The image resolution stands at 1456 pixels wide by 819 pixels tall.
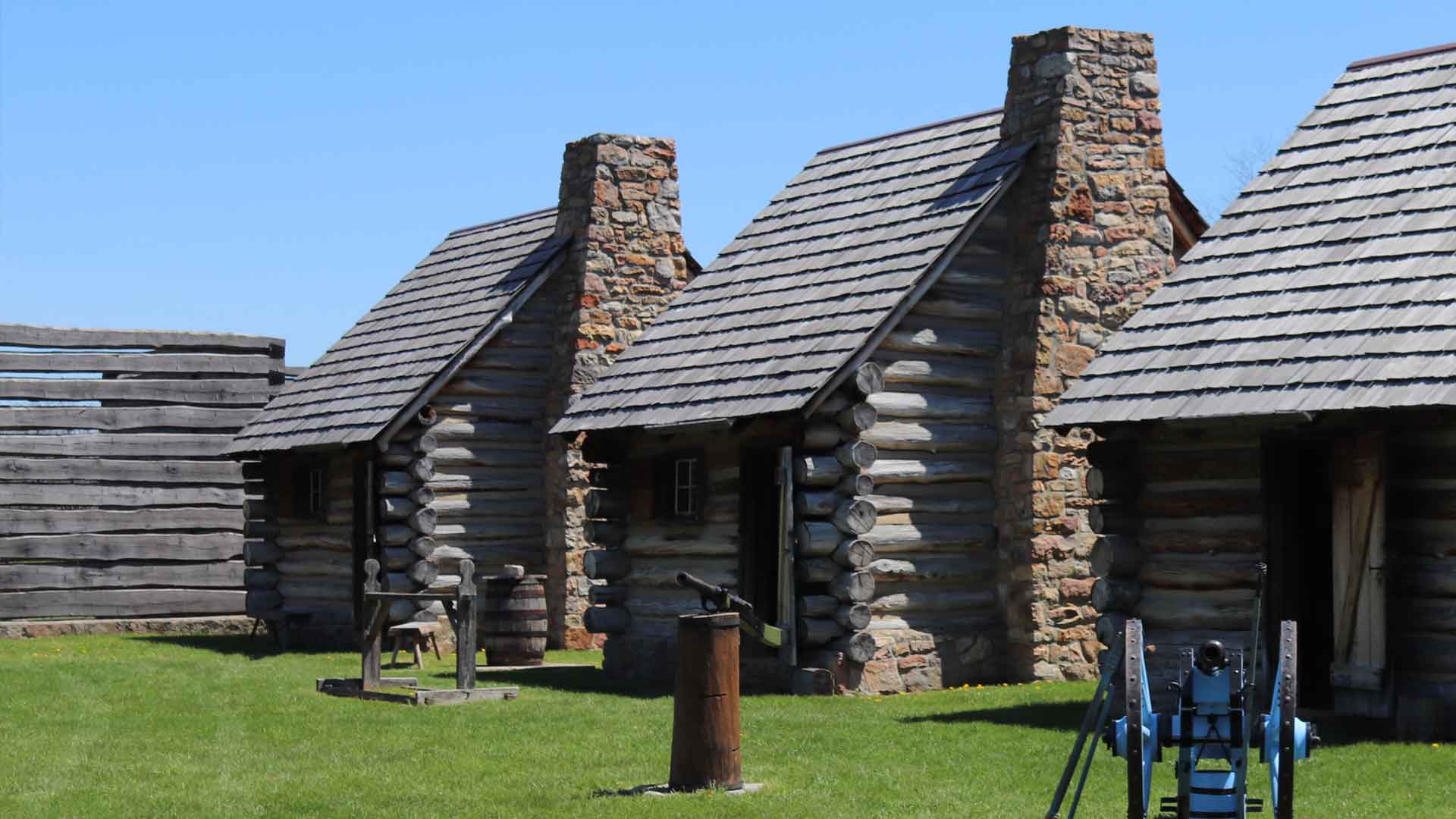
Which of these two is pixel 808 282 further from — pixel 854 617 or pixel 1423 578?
pixel 1423 578

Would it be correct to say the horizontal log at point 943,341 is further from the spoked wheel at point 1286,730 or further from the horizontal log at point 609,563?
the spoked wheel at point 1286,730

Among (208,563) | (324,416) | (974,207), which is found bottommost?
(208,563)

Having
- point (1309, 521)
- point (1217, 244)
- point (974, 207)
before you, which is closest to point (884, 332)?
point (974, 207)

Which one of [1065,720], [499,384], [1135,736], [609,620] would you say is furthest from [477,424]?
[1135,736]

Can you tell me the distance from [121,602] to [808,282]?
1134cm

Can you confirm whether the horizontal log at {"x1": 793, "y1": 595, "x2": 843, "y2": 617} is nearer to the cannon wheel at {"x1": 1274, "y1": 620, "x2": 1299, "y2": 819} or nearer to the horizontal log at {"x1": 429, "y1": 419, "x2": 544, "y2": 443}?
the horizontal log at {"x1": 429, "y1": 419, "x2": 544, "y2": 443}

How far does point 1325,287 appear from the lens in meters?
14.2

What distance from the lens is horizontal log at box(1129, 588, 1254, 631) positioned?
551 inches

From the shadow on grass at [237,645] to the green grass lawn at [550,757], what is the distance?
412 cm

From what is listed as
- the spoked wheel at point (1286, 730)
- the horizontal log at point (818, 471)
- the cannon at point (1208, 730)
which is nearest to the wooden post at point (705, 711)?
the cannon at point (1208, 730)

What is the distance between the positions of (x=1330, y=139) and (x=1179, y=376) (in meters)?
3.05

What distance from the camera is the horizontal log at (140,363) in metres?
25.4

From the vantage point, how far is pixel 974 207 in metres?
17.7

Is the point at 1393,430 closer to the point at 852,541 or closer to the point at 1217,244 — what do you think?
the point at 1217,244
